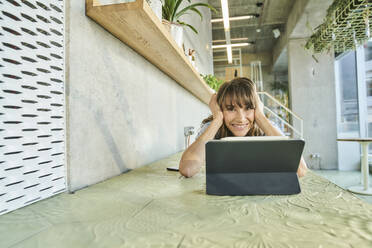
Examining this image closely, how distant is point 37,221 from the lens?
52 cm

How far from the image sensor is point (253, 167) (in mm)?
717

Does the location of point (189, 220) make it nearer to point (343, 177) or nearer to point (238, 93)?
point (238, 93)

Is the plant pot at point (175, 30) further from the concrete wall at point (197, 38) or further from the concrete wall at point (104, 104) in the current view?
the concrete wall at point (197, 38)

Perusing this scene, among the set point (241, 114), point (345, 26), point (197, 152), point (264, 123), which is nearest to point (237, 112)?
point (241, 114)

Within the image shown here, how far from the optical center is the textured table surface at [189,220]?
413 mm

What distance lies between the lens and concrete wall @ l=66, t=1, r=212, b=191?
2.65 feet

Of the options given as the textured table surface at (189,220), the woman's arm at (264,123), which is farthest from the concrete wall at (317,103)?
the textured table surface at (189,220)

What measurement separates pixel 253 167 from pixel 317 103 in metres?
5.94

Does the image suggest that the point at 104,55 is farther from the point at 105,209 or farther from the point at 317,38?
the point at 317,38

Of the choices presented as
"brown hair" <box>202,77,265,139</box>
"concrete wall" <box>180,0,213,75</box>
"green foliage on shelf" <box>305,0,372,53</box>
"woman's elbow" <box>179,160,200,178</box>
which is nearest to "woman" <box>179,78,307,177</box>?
"brown hair" <box>202,77,265,139</box>

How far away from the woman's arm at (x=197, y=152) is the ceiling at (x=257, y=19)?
17.2 ft

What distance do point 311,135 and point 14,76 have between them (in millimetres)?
6251

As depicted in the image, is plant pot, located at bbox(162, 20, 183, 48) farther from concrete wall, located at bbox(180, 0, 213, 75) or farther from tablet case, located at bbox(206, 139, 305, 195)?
concrete wall, located at bbox(180, 0, 213, 75)

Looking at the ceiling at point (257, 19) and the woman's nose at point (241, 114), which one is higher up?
the ceiling at point (257, 19)
